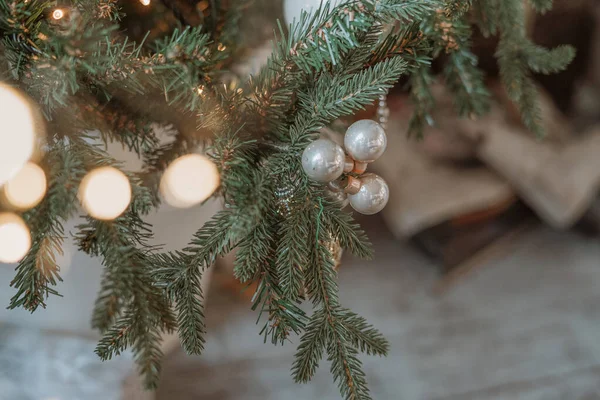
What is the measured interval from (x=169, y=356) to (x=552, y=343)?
0.66 meters

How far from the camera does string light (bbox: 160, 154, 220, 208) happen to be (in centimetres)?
35

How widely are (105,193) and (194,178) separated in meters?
0.07

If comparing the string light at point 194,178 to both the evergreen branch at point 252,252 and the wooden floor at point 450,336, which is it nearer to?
the evergreen branch at point 252,252

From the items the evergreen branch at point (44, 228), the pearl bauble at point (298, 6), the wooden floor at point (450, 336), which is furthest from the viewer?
the wooden floor at point (450, 336)

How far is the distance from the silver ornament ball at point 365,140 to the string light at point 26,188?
0.66ft

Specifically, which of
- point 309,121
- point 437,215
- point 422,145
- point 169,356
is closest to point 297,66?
point 309,121

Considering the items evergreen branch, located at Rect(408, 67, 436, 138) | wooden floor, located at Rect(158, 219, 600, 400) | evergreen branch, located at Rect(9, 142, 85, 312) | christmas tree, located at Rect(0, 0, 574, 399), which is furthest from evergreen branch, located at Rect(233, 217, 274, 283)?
wooden floor, located at Rect(158, 219, 600, 400)

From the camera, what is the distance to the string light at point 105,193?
0.30m

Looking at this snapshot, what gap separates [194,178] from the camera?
36cm

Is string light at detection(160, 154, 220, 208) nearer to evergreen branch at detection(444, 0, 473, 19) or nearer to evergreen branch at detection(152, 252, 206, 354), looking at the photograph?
evergreen branch at detection(152, 252, 206, 354)

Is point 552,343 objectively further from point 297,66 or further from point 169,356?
point 297,66

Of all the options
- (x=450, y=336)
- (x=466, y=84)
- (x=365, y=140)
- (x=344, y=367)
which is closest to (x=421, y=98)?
(x=466, y=84)

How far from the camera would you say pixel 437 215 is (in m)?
1.04

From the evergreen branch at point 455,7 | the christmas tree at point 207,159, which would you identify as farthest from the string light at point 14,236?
the evergreen branch at point 455,7
